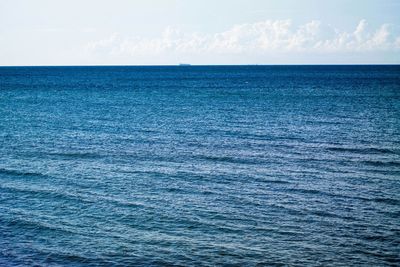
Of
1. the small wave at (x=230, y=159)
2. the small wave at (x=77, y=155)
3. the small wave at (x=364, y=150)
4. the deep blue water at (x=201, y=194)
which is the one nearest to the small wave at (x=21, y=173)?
the deep blue water at (x=201, y=194)

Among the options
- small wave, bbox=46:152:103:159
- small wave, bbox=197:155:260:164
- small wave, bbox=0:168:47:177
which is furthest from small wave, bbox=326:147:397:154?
small wave, bbox=0:168:47:177

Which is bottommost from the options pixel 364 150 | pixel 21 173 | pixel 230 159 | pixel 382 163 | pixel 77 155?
pixel 21 173

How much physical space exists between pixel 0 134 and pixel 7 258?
106 ft

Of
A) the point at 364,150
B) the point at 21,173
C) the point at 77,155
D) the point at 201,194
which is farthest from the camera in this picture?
the point at 364,150

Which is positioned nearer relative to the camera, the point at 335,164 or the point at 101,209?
the point at 101,209

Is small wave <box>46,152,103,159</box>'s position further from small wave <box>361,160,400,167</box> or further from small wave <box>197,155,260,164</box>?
small wave <box>361,160,400,167</box>

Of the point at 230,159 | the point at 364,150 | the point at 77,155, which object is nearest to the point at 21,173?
the point at 77,155

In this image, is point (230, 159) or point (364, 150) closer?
point (230, 159)

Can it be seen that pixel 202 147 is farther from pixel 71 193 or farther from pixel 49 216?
pixel 49 216

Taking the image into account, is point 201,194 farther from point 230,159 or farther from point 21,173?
point 21,173

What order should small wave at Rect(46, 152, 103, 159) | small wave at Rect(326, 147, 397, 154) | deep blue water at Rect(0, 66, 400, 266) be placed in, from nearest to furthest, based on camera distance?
deep blue water at Rect(0, 66, 400, 266) < small wave at Rect(46, 152, 103, 159) < small wave at Rect(326, 147, 397, 154)

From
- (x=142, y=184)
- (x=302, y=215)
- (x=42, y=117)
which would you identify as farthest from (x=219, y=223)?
(x=42, y=117)

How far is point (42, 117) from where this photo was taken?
198 ft

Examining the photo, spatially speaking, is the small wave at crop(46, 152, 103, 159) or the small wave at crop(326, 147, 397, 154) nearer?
the small wave at crop(46, 152, 103, 159)
